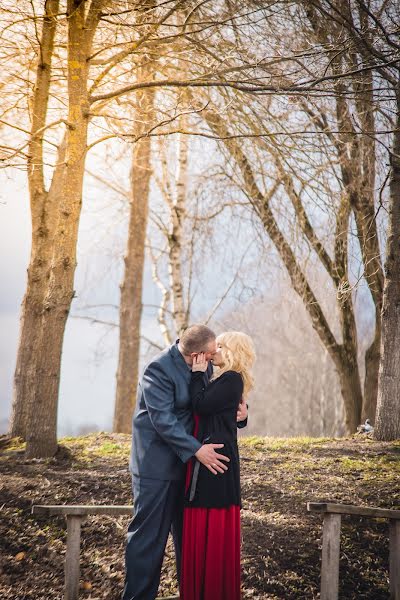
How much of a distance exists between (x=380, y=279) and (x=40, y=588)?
7365 millimetres

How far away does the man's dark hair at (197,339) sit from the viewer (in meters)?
3.75

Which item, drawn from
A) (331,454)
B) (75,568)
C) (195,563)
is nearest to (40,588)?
(75,568)

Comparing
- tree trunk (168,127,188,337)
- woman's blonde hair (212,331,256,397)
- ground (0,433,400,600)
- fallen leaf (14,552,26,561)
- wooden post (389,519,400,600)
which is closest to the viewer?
woman's blonde hair (212,331,256,397)

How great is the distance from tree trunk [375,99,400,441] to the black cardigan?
5088 millimetres

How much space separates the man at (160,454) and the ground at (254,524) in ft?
2.87

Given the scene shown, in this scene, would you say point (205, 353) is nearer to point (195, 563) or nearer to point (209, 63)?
point (195, 563)

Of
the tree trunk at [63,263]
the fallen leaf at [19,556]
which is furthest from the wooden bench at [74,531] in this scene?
the tree trunk at [63,263]

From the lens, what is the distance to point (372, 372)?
10.1 m

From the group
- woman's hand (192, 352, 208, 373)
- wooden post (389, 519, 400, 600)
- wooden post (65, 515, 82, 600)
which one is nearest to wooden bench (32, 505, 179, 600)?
wooden post (65, 515, 82, 600)

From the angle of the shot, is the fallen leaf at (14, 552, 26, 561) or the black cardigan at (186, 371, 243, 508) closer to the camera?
the black cardigan at (186, 371, 243, 508)

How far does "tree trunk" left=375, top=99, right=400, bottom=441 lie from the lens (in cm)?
830

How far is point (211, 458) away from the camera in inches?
142

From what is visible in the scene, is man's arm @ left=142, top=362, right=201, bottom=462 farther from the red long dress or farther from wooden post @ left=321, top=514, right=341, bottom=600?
wooden post @ left=321, top=514, right=341, bottom=600

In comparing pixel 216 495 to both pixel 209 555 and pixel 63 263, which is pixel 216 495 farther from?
pixel 63 263
